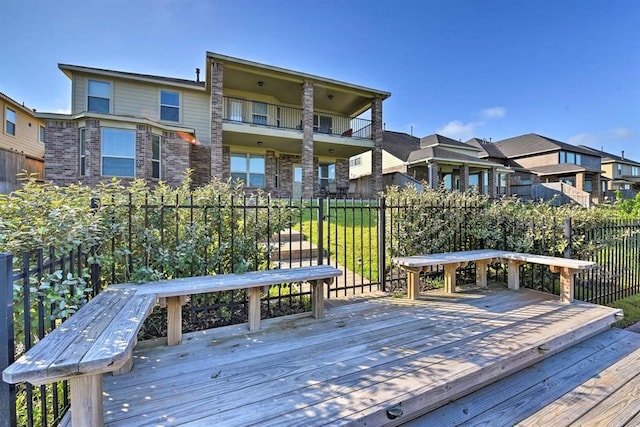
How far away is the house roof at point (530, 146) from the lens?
98.2 feet

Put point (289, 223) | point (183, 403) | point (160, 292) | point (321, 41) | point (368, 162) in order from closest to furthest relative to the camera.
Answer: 1. point (183, 403)
2. point (160, 292)
3. point (289, 223)
4. point (321, 41)
5. point (368, 162)

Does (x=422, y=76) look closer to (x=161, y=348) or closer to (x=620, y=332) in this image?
(x=620, y=332)

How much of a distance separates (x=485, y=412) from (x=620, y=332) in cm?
295

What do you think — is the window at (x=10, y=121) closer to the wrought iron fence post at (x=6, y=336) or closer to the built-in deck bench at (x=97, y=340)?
the built-in deck bench at (x=97, y=340)

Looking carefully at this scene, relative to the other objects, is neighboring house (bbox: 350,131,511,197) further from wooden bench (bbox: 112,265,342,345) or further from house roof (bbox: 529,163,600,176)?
wooden bench (bbox: 112,265,342,345)

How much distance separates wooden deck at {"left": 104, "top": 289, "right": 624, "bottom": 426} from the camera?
1.99 m

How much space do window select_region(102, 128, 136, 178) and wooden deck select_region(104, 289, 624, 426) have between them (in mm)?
10542

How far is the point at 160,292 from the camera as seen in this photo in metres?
2.69

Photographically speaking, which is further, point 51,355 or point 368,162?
point 368,162

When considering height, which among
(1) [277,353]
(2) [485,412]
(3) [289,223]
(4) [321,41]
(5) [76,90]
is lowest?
(2) [485,412]

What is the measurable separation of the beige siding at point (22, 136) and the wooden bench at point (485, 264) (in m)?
19.3

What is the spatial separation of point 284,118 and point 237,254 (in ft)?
41.6

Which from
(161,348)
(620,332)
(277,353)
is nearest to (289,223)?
(277,353)

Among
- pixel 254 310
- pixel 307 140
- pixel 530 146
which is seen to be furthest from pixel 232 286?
pixel 530 146
